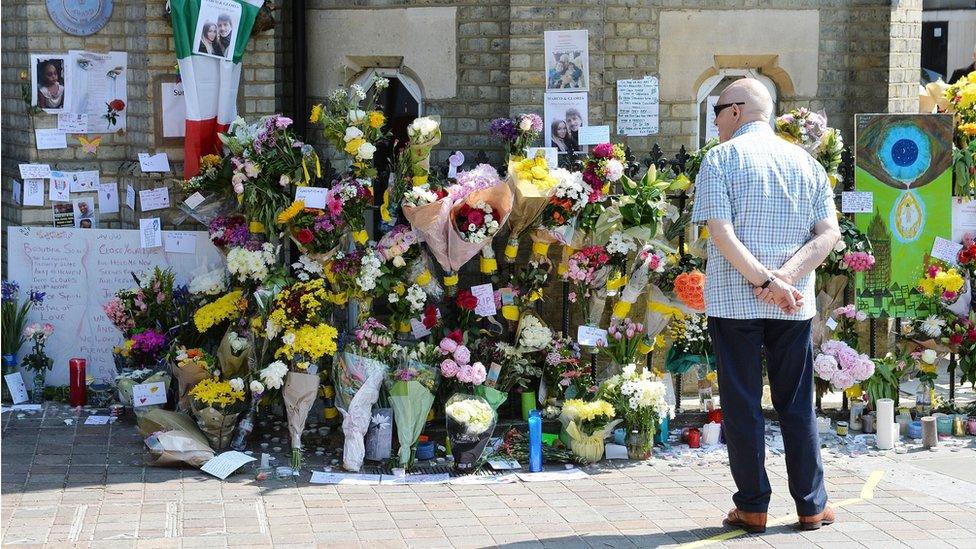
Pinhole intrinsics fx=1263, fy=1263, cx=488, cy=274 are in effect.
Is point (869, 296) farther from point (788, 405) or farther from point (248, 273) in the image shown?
point (248, 273)

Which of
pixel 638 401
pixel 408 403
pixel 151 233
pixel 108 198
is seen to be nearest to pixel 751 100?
pixel 638 401

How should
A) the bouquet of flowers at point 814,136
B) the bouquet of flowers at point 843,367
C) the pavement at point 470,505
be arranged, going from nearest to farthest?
the pavement at point 470,505 → the bouquet of flowers at point 843,367 → the bouquet of flowers at point 814,136

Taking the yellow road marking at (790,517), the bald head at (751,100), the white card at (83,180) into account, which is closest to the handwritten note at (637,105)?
the bald head at (751,100)

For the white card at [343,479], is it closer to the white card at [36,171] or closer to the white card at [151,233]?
the white card at [151,233]

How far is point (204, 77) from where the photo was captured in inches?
338

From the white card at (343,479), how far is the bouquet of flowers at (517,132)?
2.25 meters

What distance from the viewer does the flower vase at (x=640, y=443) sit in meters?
7.48

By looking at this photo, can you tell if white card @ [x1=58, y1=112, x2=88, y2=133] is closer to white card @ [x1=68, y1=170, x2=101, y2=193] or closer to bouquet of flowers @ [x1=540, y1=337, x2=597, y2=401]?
white card @ [x1=68, y1=170, x2=101, y2=193]

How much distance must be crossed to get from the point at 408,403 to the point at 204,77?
112 inches

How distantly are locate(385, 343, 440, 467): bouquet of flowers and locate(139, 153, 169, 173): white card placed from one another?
258cm

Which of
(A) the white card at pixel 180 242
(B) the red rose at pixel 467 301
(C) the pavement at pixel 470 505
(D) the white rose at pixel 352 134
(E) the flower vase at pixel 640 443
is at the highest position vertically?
(D) the white rose at pixel 352 134

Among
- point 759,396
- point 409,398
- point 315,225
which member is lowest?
point 409,398

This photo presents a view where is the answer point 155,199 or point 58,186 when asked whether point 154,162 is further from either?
point 58,186

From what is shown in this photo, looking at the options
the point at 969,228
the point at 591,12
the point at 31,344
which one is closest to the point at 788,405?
the point at 969,228
